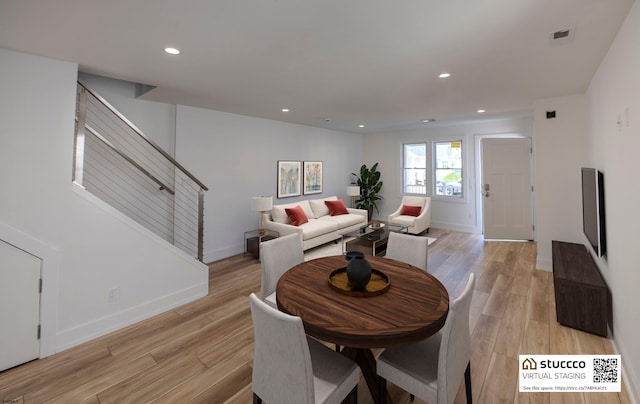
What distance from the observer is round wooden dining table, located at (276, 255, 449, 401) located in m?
1.26

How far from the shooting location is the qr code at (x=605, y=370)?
75.4 inches

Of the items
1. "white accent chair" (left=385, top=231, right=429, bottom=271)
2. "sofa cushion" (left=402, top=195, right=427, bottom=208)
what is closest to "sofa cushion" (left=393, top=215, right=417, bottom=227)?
"sofa cushion" (left=402, top=195, right=427, bottom=208)

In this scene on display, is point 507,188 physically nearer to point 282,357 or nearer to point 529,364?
point 529,364

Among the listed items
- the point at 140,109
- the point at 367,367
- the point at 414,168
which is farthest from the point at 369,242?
the point at 140,109

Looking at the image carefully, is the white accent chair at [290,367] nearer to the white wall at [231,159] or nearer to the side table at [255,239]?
the side table at [255,239]

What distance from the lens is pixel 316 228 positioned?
4.90m

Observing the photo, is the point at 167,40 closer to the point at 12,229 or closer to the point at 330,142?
the point at 12,229

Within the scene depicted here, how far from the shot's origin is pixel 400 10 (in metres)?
1.68

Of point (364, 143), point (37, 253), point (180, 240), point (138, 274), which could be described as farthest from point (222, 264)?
point (364, 143)

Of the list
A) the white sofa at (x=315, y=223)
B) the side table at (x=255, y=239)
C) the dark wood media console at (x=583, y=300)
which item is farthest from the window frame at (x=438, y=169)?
the side table at (x=255, y=239)

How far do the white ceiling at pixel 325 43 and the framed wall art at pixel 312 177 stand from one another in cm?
274

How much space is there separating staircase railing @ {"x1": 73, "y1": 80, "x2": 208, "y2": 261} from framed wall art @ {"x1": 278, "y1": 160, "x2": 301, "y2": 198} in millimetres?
1756

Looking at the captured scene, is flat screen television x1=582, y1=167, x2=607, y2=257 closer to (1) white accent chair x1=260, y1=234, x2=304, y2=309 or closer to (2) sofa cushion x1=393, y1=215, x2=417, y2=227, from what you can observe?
(1) white accent chair x1=260, y1=234, x2=304, y2=309

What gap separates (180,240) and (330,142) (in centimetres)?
415
